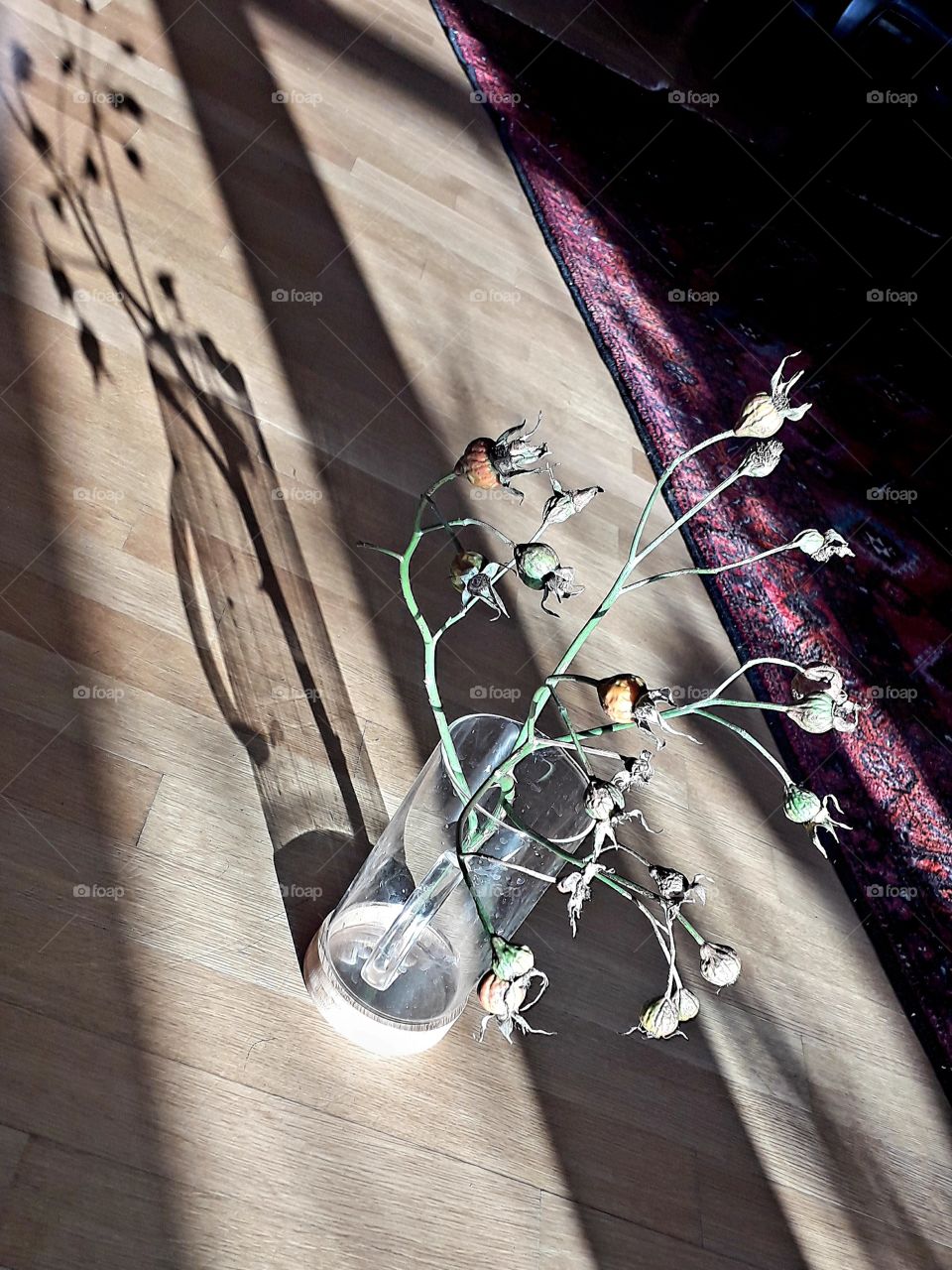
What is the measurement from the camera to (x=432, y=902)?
0.89 meters

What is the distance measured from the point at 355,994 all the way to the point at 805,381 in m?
2.26

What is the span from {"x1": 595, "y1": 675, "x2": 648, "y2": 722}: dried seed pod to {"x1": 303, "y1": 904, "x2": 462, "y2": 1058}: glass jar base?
49 cm

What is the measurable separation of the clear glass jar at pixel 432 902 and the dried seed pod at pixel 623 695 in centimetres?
23

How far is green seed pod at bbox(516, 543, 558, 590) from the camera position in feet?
2.11

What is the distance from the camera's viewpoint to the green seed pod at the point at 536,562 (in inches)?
25.4
